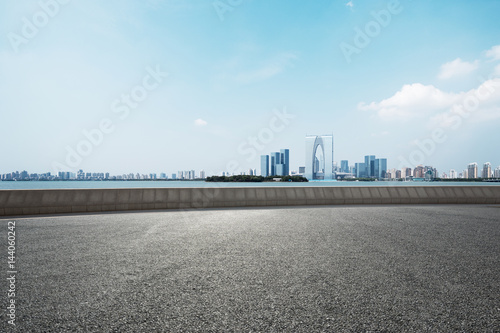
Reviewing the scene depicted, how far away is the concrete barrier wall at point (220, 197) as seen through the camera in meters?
13.0

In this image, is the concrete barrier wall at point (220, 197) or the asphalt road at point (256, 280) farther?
the concrete barrier wall at point (220, 197)

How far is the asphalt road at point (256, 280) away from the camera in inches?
130

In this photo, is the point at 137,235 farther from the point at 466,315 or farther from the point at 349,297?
the point at 466,315

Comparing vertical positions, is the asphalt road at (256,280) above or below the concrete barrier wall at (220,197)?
below

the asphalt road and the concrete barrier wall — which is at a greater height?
the concrete barrier wall

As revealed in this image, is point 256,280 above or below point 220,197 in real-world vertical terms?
below

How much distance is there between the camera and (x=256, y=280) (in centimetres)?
452

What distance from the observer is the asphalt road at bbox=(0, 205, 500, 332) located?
3299 mm

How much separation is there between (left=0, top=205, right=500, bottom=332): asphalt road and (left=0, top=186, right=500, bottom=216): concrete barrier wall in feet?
16.6

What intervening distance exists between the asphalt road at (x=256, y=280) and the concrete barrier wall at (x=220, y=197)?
16.6 feet

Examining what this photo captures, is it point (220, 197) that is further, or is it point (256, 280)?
point (220, 197)

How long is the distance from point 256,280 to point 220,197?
11045 mm

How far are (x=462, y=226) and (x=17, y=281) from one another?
10614mm

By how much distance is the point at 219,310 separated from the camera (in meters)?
3.54
